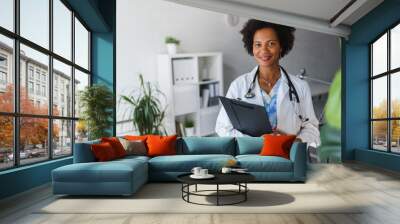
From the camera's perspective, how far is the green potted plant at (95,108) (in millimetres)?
7207

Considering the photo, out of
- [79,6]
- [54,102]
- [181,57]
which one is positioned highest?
[79,6]

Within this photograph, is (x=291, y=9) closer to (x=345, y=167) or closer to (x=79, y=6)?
(x=345, y=167)

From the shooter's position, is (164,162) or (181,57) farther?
(181,57)

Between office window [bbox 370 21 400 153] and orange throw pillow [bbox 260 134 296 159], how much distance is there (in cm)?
270

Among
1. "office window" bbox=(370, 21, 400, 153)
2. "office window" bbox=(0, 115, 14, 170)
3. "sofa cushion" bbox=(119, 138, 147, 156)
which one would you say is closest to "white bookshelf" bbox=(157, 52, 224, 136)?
"sofa cushion" bbox=(119, 138, 147, 156)

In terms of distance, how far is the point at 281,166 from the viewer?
5824mm

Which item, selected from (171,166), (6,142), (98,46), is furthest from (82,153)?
(98,46)

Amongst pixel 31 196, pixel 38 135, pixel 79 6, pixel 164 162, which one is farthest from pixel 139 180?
pixel 79 6

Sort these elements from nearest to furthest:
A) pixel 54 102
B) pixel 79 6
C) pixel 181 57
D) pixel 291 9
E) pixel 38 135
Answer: pixel 38 135 → pixel 54 102 → pixel 79 6 → pixel 291 9 → pixel 181 57

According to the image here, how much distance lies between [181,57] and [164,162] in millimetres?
3301

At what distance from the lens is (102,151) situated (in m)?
5.53

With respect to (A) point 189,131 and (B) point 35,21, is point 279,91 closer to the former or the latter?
(A) point 189,131

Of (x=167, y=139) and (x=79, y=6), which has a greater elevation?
(x=79, y=6)

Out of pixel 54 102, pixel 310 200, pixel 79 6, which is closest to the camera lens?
pixel 310 200
